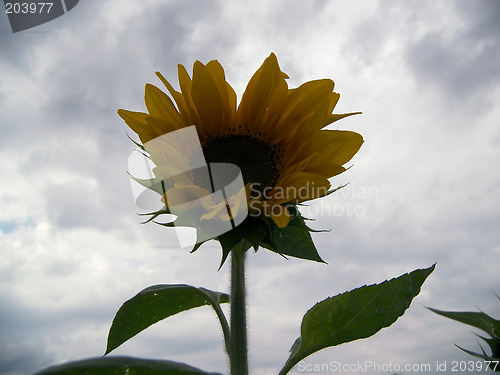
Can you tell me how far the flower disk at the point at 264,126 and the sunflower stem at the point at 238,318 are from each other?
21cm

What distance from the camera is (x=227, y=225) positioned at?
129cm

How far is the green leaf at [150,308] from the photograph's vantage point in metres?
1.43

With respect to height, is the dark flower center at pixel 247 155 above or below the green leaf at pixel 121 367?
above

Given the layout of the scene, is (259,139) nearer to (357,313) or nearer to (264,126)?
(264,126)

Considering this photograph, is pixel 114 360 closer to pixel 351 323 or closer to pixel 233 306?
pixel 233 306

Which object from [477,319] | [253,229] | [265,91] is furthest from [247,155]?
[477,319]

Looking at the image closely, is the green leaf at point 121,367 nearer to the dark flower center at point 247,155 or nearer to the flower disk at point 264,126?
the flower disk at point 264,126

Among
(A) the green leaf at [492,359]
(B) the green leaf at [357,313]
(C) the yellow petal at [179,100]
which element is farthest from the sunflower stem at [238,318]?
(A) the green leaf at [492,359]

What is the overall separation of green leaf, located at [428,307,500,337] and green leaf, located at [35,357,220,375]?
93cm

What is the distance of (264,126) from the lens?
165cm

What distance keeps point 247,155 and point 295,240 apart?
0.50 m

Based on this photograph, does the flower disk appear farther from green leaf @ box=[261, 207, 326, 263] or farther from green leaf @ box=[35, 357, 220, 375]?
green leaf @ box=[35, 357, 220, 375]

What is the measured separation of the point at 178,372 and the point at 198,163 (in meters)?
0.88

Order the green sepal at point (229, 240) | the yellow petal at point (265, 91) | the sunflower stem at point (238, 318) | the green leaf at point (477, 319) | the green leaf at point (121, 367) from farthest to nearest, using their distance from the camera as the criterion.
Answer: the yellow petal at point (265, 91)
the green leaf at point (477, 319)
the sunflower stem at point (238, 318)
the green sepal at point (229, 240)
the green leaf at point (121, 367)
